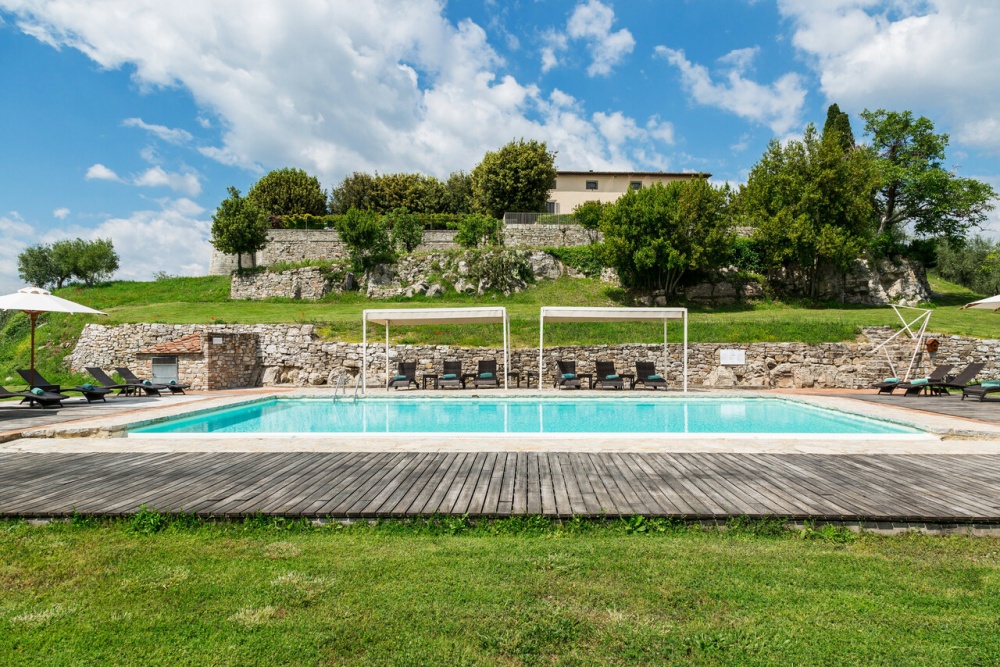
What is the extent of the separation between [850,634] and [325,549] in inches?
105

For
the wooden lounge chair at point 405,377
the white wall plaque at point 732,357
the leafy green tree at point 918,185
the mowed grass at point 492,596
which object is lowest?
the wooden lounge chair at point 405,377

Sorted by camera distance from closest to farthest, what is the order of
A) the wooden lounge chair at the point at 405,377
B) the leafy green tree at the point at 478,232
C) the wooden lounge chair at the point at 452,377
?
1. the wooden lounge chair at the point at 452,377
2. the wooden lounge chair at the point at 405,377
3. the leafy green tree at the point at 478,232

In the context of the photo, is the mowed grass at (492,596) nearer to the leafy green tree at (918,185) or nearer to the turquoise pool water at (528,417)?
the turquoise pool water at (528,417)

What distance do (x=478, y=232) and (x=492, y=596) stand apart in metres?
29.9

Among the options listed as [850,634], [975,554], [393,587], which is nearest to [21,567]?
[393,587]

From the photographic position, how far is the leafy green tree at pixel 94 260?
34781 mm

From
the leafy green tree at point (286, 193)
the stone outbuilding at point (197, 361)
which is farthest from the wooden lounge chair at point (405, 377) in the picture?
the leafy green tree at point (286, 193)

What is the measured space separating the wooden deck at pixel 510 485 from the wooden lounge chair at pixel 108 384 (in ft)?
26.0

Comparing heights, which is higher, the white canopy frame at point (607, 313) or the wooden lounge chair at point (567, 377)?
the white canopy frame at point (607, 313)

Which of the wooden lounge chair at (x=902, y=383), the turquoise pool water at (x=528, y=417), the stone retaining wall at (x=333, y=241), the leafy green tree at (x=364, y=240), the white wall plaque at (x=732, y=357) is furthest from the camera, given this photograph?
the stone retaining wall at (x=333, y=241)

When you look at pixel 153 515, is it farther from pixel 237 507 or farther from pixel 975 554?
pixel 975 554

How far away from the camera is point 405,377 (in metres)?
14.6

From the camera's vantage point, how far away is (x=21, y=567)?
2.90 meters

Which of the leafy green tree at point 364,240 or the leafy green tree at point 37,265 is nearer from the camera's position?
the leafy green tree at point 364,240
